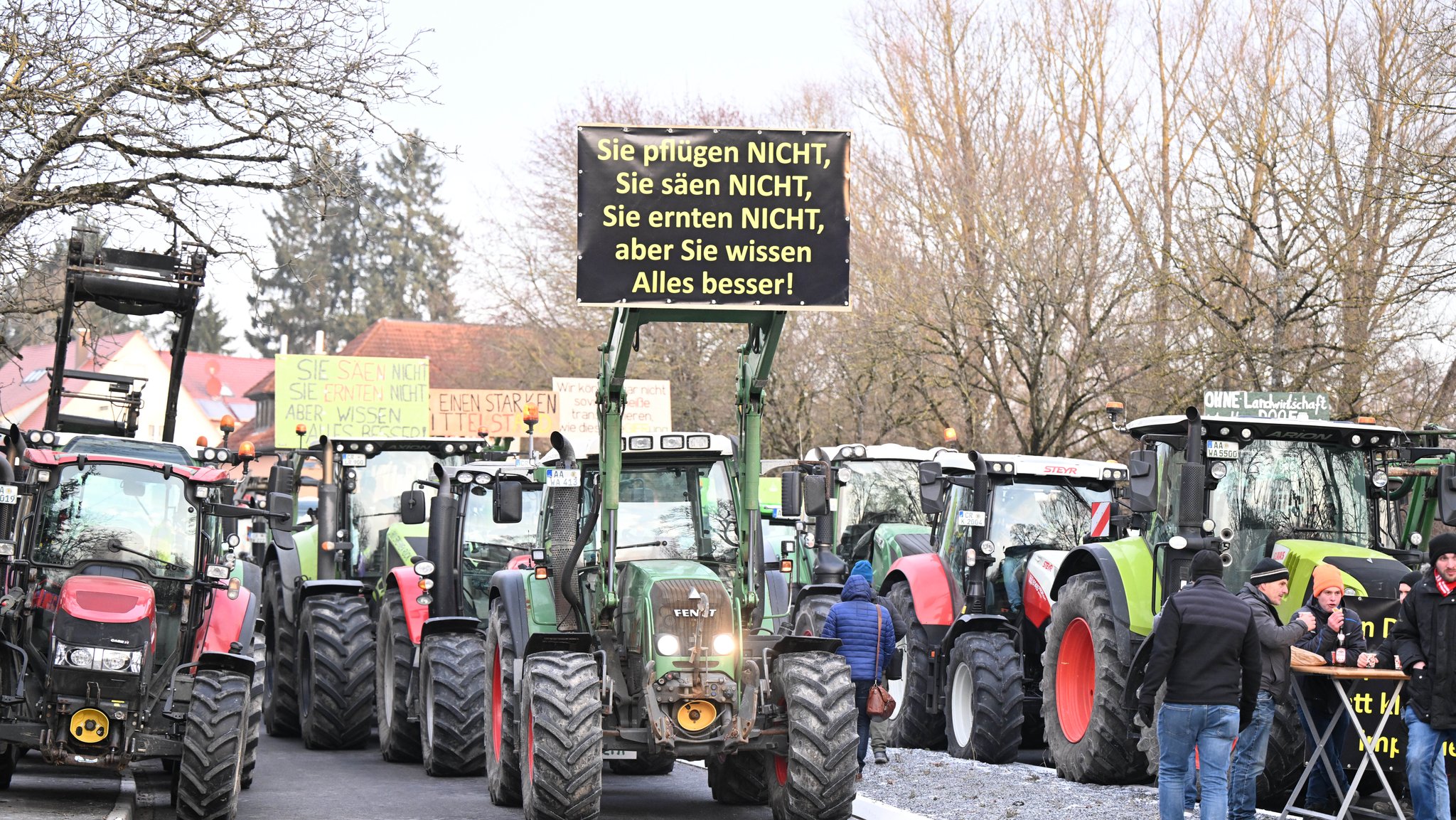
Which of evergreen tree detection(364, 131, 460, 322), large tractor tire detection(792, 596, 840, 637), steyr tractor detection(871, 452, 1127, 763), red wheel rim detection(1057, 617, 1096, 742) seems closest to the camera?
red wheel rim detection(1057, 617, 1096, 742)

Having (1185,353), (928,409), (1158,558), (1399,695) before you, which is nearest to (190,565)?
(1158,558)

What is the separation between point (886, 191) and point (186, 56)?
2262 cm

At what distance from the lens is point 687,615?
10578 millimetres

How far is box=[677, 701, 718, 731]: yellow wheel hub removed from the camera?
10484mm

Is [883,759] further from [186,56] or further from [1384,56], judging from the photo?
[1384,56]

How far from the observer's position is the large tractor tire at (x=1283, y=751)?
11.0 meters

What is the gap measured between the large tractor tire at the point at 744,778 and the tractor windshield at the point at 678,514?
159 cm

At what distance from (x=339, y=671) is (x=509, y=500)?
4493 millimetres

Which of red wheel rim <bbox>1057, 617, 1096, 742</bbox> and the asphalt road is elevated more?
red wheel rim <bbox>1057, 617, 1096, 742</bbox>

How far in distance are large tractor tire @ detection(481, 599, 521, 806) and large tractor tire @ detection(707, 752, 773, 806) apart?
1456 millimetres

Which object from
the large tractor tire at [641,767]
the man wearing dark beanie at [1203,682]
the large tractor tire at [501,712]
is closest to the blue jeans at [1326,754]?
the man wearing dark beanie at [1203,682]

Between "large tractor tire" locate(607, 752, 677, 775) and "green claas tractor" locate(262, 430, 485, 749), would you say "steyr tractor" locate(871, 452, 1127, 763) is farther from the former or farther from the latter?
"green claas tractor" locate(262, 430, 485, 749)

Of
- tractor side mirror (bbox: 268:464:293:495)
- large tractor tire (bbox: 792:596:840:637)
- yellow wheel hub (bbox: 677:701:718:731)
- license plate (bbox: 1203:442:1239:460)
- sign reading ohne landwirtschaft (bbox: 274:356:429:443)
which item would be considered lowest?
yellow wheel hub (bbox: 677:701:718:731)

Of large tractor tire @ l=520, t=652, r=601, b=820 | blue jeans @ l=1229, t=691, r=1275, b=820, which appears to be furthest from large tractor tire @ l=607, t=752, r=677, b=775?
blue jeans @ l=1229, t=691, r=1275, b=820
